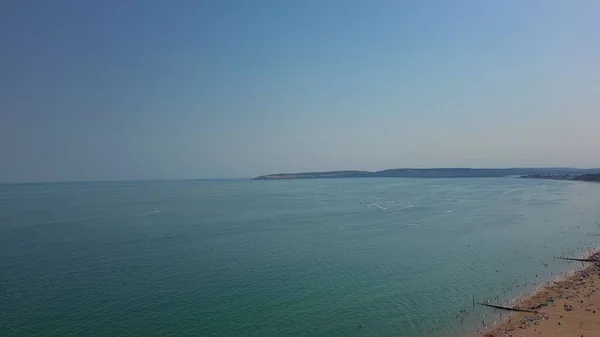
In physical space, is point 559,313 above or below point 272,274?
above

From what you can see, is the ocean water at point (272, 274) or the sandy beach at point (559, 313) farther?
the ocean water at point (272, 274)

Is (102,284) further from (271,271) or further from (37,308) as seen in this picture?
(271,271)

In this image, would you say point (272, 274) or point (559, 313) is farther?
point (272, 274)

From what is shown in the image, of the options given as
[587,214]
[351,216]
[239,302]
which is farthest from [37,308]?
[587,214]

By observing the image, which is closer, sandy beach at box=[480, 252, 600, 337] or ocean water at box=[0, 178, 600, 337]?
sandy beach at box=[480, 252, 600, 337]
